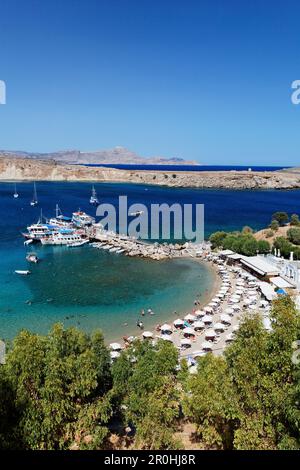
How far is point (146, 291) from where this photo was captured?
32469 mm

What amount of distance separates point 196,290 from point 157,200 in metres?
69.3

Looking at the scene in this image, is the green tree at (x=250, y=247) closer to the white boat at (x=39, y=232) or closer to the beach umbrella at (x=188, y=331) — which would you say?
the beach umbrella at (x=188, y=331)

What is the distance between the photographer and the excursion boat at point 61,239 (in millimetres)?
50688

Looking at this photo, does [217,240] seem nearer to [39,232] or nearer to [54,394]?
[39,232]

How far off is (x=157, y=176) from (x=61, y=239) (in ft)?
341

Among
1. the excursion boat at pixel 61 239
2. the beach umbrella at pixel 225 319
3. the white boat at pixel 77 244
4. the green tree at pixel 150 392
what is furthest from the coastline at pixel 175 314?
the excursion boat at pixel 61 239

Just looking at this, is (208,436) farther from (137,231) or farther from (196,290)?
(137,231)

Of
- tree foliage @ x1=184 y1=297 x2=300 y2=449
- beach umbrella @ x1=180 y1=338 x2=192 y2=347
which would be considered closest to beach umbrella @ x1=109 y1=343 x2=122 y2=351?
beach umbrella @ x1=180 y1=338 x2=192 y2=347

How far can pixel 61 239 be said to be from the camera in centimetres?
5100

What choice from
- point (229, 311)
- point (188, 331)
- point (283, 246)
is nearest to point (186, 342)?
point (188, 331)

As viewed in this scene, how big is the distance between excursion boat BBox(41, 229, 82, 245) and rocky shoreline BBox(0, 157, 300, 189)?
93581 millimetres

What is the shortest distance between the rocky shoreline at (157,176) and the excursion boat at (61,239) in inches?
A: 3684

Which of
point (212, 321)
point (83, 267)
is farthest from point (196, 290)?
point (83, 267)
